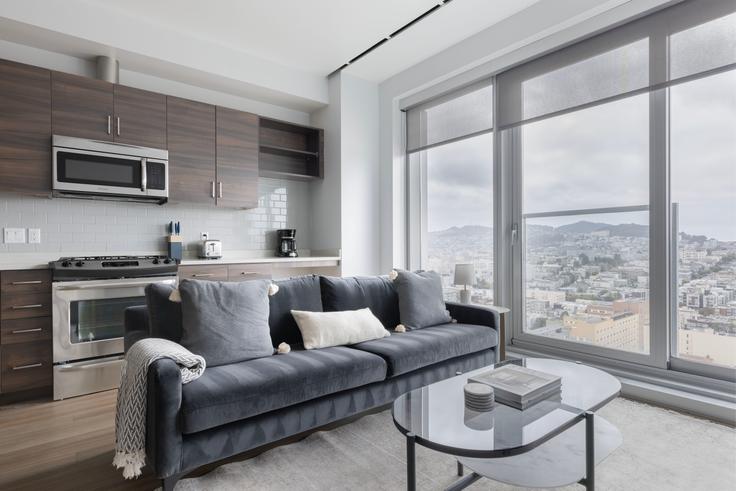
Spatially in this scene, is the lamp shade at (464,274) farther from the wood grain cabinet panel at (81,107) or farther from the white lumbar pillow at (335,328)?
the wood grain cabinet panel at (81,107)

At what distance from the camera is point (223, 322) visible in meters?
2.22

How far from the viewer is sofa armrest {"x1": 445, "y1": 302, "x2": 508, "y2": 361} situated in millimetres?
3109

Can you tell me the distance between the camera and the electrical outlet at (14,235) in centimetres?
333

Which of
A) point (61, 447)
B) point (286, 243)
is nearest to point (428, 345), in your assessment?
point (61, 447)

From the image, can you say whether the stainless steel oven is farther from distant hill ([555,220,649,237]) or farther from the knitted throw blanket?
distant hill ([555,220,649,237])

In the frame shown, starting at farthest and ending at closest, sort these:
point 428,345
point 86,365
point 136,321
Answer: point 86,365
point 428,345
point 136,321

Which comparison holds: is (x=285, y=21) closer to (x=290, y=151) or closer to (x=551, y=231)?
(x=290, y=151)

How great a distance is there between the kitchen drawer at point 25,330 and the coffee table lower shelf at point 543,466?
3038 mm

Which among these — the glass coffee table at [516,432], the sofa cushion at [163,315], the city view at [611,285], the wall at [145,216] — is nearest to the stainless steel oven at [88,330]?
the wall at [145,216]

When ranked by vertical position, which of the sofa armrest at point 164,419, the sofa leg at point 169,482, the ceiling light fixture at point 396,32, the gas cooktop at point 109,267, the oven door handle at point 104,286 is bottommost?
the sofa leg at point 169,482

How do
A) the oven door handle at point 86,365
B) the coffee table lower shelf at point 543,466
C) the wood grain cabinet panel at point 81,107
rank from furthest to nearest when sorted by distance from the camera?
the wood grain cabinet panel at point 81,107 < the oven door handle at point 86,365 < the coffee table lower shelf at point 543,466

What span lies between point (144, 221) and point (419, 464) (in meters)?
3.40

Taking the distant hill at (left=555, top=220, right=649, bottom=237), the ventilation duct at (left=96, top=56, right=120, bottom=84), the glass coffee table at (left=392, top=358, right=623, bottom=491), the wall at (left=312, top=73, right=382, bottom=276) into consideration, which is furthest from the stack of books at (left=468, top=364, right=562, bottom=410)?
the ventilation duct at (left=96, top=56, right=120, bottom=84)

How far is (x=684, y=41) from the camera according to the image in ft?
9.11
